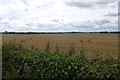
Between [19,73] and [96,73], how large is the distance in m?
2.77

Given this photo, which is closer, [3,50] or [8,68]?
[8,68]

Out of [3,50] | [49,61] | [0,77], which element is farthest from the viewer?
[3,50]

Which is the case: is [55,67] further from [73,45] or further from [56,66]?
[73,45]

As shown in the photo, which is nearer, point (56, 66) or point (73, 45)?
point (56, 66)

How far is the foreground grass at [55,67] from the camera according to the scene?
913 centimetres

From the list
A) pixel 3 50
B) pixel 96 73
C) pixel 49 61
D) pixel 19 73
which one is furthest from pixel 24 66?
pixel 96 73

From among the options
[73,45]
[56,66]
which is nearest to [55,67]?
[56,66]

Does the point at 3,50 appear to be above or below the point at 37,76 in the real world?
above

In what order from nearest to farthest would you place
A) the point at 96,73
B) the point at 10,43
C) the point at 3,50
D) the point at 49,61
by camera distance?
the point at 96,73
the point at 49,61
the point at 3,50
the point at 10,43

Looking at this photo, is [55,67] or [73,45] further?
[73,45]

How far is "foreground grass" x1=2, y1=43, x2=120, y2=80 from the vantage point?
9.13 m

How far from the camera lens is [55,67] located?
950cm

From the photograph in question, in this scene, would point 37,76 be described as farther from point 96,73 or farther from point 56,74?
point 96,73

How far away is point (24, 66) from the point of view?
33.5ft
